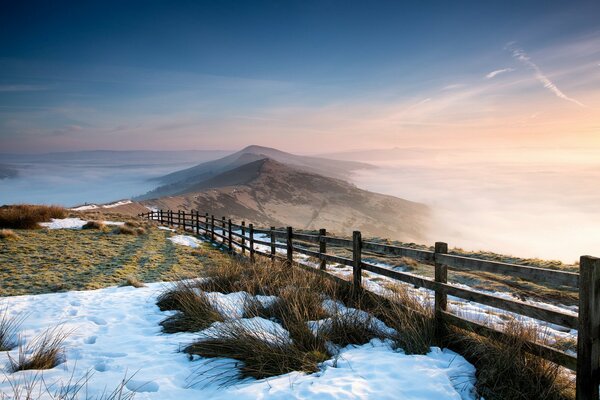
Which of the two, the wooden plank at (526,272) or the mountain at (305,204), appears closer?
the wooden plank at (526,272)

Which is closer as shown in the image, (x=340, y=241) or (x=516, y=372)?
(x=516, y=372)

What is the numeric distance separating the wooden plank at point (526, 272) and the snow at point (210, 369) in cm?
108

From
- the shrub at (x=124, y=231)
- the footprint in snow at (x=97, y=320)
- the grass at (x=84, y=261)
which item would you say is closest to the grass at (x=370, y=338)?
the footprint in snow at (x=97, y=320)

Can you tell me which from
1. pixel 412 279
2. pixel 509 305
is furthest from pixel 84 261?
pixel 509 305

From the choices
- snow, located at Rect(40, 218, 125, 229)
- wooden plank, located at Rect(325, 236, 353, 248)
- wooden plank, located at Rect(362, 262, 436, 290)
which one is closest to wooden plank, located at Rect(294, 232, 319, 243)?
wooden plank, located at Rect(325, 236, 353, 248)

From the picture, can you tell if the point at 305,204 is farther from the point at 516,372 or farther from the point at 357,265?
the point at 516,372

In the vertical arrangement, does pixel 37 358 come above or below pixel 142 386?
above

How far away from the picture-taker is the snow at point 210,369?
11.3 ft

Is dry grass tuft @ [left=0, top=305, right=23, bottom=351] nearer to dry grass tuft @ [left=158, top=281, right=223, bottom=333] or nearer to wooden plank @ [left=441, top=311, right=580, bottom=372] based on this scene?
dry grass tuft @ [left=158, top=281, right=223, bottom=333]

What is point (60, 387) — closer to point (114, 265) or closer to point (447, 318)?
point (447, 318)

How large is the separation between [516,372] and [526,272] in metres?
0.98

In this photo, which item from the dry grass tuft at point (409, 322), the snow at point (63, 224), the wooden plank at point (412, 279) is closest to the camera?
the dry grass tuft at point (409, 322)

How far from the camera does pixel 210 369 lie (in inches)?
158

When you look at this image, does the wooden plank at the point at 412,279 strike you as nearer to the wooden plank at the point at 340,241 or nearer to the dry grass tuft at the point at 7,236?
the wooden plank at the point at 340,241
